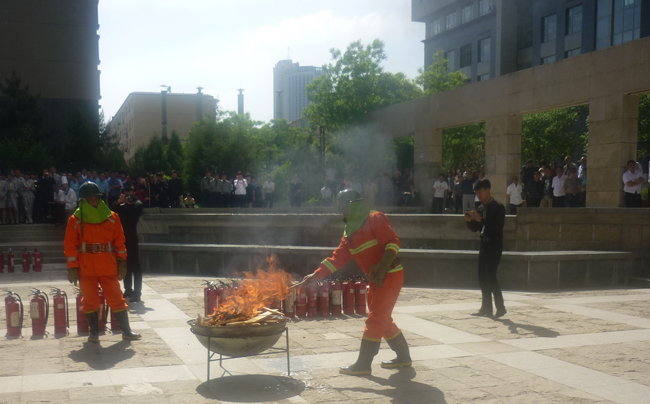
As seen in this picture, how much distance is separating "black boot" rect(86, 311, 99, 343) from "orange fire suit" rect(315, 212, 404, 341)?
121 inches

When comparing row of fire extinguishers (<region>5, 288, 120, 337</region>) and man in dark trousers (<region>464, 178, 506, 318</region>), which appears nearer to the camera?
row of fire extinguishers (<region>5, 288, 120, 337</region>)

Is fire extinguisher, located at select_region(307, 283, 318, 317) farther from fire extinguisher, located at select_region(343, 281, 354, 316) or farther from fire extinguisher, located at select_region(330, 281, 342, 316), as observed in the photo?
fire extinguisher, located at select_region(343, 281, 354, 316)

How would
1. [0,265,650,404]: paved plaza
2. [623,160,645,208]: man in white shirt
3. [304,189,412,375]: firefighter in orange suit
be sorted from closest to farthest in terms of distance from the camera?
[0,265,650,404]: paved plaza < [304,189,412,375]: firefighter in orange suit < [623,160,645,208]: man in white shirt

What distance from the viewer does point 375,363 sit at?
6.38 m

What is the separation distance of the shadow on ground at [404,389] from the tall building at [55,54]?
41.9m

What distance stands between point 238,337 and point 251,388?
57cm

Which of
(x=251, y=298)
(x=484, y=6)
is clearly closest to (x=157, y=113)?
(x=484, y=6)

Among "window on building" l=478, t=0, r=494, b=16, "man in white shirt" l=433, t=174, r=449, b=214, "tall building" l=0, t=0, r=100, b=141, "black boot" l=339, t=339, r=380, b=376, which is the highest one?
"window on building" l=478, t=0, r=494, b=16

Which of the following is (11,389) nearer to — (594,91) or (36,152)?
(594,91)

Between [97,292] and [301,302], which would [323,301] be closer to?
[301,302]

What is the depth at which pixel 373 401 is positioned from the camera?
5.11 metres

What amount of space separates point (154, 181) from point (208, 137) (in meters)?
26.2

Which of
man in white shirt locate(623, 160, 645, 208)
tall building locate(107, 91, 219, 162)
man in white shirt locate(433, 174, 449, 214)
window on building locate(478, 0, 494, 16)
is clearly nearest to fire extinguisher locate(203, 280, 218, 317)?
man in white shirt locate(623, 160, 645, 208)

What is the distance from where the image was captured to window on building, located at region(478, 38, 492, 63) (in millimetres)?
56328
